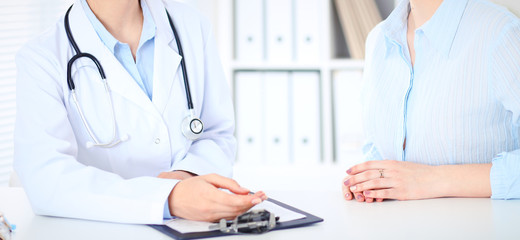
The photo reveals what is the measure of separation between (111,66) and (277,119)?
1.40 meters

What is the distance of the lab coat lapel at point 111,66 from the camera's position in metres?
Result: 1.15

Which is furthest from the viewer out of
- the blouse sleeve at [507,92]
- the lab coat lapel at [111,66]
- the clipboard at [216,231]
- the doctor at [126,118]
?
the lab coat lapel at [111,66]

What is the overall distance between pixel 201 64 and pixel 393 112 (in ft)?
1.75

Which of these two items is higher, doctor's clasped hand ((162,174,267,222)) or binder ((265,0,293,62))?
binder ((265,0,293,62))

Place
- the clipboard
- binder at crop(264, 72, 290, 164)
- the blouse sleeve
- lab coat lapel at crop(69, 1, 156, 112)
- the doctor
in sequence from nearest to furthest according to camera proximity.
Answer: the clipboard
the doctor
the blouse sleeve
lab coat lapel at crop(69, 1, 156, 112)
binder at crop(264, 72, 290, 164)

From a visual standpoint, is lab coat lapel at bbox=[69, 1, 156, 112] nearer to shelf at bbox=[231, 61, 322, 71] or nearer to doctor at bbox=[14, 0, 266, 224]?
doctor at bbox=[14, 0, 266, 224]

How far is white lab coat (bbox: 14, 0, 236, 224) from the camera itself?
3.01 ft

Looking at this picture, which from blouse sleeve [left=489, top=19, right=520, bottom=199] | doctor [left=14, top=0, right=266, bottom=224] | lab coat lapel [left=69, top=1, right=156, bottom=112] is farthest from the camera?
lab coat lapel [left=69, top=1, right=156, bottom=112]

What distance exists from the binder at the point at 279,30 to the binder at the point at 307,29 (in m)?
0.04

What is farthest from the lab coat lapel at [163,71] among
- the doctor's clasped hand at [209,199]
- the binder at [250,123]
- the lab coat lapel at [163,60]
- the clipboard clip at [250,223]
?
the binder at [250,123]

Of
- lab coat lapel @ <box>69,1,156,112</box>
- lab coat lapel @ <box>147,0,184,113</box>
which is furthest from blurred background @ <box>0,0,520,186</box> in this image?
lab coat lapel @ <box>69,1,156,112</box>

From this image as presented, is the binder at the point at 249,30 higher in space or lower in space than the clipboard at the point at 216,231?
higher

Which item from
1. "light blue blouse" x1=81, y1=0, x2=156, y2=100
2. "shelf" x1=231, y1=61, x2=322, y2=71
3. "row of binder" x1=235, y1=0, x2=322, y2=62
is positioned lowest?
"light blue blouse" x1=81, y1=0, x2=156, y2=100

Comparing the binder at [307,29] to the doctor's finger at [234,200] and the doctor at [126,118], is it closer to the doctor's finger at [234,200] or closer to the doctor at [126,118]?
the doctor at [126,118]
